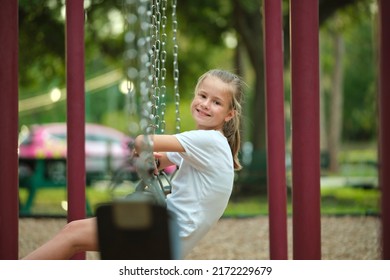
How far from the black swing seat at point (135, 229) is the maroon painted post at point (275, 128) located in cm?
158

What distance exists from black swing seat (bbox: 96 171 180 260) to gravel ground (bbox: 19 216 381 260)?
3365mm

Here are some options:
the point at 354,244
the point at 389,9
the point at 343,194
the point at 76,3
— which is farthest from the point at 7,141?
the point at 343,194

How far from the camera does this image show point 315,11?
107 inches

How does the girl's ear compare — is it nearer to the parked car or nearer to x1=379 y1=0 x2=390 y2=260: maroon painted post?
x1=379 y1=0 x2=390 y2=260: maroon painted post

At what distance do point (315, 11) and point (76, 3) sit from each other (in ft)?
3.97

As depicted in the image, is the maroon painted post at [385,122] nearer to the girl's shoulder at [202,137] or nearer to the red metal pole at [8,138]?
Answer: the girl's shoulder at [202,137]

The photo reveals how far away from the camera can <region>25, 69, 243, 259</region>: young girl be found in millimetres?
Result: 2277

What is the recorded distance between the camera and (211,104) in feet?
8.48

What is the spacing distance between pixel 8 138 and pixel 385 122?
1736mm

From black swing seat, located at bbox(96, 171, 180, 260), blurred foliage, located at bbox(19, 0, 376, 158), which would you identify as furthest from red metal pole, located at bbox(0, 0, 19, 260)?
blurred foliage, located at bbox(19, 0, 376, 158)

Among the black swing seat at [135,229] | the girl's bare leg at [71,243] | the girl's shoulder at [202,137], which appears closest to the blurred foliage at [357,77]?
the girl's shoulder at [202,137]

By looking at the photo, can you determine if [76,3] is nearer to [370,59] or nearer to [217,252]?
[217,252]

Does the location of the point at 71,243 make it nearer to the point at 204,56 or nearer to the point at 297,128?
the point at 297,128
